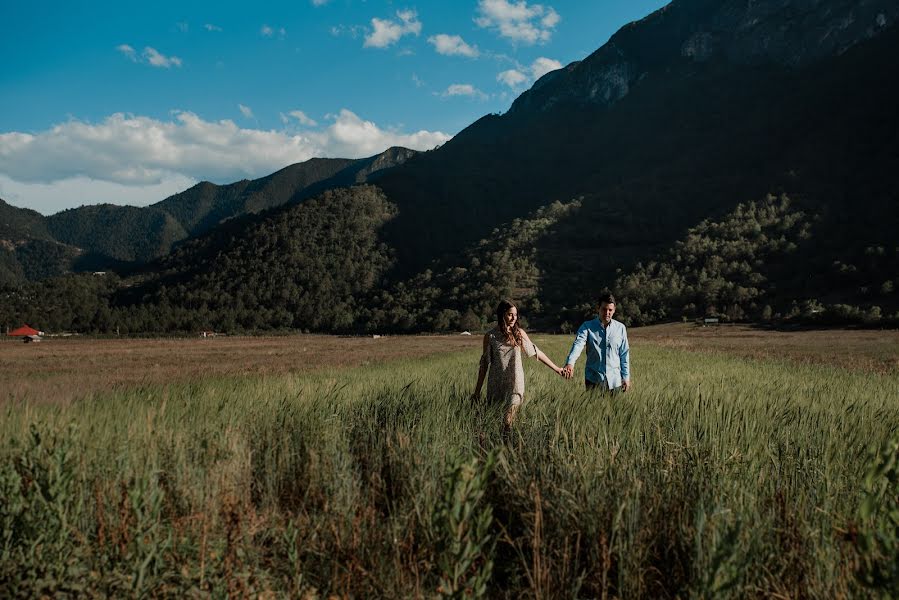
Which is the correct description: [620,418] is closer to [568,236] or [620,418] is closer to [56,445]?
[56,445]

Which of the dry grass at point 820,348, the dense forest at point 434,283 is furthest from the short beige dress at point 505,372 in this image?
the dense forest at point 434,283

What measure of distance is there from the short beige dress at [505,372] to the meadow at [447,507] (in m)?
0.41

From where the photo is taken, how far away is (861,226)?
263 ft

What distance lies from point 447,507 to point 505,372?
364 cm

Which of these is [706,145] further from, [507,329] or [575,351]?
[507,329]

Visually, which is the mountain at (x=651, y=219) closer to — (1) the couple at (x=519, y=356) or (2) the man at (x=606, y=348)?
(2) the man at (x=606, y=348)

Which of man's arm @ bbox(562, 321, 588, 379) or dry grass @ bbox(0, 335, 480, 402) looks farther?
dry grass @ bbox(0, 335, 480, 402)

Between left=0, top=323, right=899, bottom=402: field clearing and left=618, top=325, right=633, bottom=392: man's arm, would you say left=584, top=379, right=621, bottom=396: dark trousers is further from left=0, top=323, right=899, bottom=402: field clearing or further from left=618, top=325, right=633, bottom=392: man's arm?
left=0, top=323, right=899, bottom=402: field clearing

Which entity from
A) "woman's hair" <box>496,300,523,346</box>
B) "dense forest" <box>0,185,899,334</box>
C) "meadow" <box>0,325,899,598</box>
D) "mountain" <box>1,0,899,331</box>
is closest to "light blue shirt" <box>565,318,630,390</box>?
"woman's hair" <box>496,300,523,346</box>

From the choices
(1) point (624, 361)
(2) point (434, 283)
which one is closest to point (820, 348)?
(1) point (624, 361)

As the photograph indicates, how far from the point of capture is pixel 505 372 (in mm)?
5988

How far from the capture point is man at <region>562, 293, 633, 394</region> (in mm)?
7371

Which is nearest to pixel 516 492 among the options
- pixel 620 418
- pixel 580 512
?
pixel 580 512

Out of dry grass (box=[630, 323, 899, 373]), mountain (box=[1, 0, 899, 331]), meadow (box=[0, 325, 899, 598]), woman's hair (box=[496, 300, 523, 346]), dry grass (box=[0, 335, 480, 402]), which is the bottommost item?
dry grass (box=[630, 323, 899, 373])
